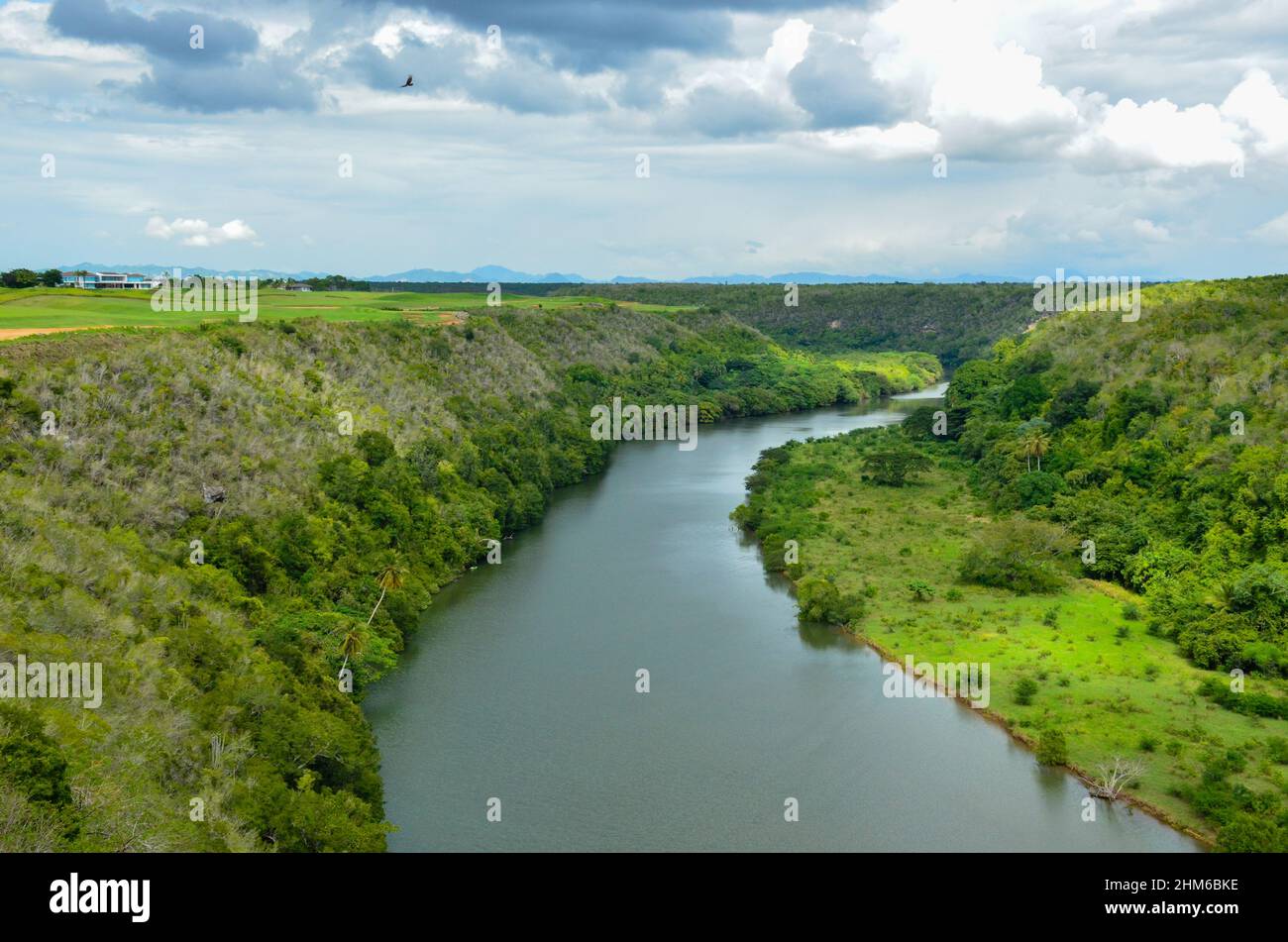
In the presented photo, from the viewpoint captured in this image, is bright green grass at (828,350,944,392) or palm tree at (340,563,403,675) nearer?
palm tree at (340,563,403,675)

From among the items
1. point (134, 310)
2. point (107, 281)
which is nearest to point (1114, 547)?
point (134, 310)

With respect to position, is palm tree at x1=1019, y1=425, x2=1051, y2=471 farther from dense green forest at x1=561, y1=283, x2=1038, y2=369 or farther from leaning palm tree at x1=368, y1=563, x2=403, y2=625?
dense green forest at x1=561, y1=283, x2=1038, y2=369

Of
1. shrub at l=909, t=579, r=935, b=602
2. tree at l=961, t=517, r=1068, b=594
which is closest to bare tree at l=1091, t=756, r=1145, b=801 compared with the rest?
shrub at l=909, t=579, r=935, b=602

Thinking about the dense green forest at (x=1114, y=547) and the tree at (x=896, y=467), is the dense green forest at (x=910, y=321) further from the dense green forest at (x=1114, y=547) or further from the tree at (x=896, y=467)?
the tree at (x=896, y=467)

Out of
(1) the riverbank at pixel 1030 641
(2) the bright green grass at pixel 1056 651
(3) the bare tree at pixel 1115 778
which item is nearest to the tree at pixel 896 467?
(1) the riverbank at pixel 1030 641

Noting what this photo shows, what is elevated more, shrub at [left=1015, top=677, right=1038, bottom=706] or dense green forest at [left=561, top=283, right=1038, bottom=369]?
dense green forest at [left=561, top=283, right=1038, bottom=369]

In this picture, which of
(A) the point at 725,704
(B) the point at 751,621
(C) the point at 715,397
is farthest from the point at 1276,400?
(C) the point at 715,397

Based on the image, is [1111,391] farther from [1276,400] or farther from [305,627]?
[305,627]
